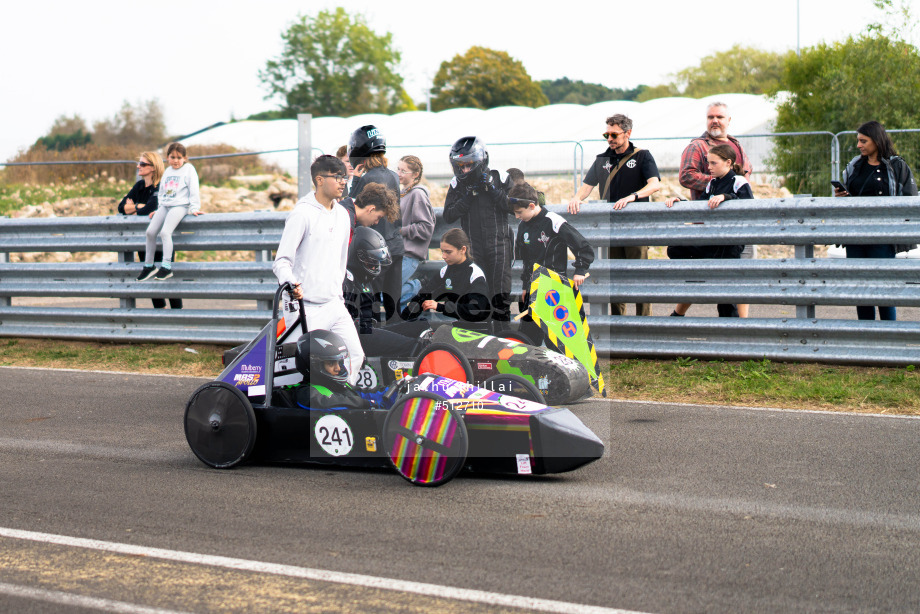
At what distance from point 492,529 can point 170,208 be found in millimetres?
6939

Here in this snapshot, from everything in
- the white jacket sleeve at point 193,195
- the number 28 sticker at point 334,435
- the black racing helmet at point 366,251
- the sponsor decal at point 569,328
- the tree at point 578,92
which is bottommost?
the number 28 sticker at point 334,435

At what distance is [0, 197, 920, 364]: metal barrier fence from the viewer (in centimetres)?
800

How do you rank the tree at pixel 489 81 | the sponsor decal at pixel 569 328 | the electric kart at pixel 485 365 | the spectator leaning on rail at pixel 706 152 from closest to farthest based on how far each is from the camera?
the electric kart at pixel 485 365, the sponsor decal at pixel 569 328, the spectator leaning on rail at pixel 706 152, the tree at pixel 489 81

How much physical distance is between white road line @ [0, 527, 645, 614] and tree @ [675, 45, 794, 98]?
73.4 m

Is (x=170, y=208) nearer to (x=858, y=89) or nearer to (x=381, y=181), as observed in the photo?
(x=381, y=181)

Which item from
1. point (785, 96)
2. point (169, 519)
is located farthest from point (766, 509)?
point (785, 96)

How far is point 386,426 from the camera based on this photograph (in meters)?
5.16

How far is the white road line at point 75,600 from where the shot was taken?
11.8ft

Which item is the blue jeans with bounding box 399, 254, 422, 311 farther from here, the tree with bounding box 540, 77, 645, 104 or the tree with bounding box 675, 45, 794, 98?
the tree with bounding box 540, 77, 645, 104

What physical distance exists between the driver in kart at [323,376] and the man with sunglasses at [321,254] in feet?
1.53

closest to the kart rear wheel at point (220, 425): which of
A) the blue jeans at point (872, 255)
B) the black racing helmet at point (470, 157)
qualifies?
the black racing helmet at point (470, 157)

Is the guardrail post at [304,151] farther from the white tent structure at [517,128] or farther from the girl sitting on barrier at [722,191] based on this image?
the white tent structure at [517,128]

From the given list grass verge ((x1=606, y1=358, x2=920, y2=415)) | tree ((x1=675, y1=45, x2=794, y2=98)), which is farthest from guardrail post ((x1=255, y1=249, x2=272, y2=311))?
tree ((x1=675, y1=45, x2=794, y2=98))

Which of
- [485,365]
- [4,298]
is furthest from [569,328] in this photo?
[4,298]
